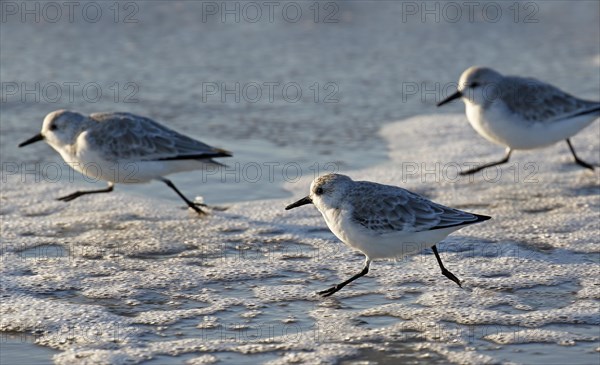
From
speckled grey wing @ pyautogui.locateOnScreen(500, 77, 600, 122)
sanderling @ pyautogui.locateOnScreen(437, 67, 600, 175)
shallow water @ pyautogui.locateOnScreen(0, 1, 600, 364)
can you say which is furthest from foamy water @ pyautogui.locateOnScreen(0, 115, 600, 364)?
speckled grey wing @ pyautogui.locateOnScreen(500, 77, 600, 122)

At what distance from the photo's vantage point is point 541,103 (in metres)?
8.88

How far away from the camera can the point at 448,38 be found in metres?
14.5

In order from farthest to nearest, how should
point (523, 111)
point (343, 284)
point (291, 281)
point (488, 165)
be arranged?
point (488, 165) → point (523, 111) → point (291, 281) → point (343, 284)

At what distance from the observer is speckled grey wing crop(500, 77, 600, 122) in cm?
882

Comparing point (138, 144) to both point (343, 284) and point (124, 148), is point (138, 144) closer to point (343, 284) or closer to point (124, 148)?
point (124, 148)

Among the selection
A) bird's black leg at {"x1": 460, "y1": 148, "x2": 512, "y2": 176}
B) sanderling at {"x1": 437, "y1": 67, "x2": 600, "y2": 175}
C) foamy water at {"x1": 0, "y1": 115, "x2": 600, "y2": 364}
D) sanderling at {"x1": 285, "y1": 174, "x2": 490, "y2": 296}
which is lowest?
foamy water at {"x1": 0, "y1": 115, "x2": 600, "y2": 364}

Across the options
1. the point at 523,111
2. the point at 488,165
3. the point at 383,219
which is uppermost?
the point at 523,111

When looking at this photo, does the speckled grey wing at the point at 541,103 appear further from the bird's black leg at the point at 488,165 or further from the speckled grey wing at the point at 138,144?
the speckled grey wing at the point at 138,144

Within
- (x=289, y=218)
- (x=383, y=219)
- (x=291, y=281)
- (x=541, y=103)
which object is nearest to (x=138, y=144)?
(x=289, y=218)

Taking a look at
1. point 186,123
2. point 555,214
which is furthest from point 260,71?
point 555,214

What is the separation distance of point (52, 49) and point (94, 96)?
213cm

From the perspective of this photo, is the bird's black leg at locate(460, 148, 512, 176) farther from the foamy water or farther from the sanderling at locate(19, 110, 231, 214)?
the sanderling at locate(19, 110, 231, 214)

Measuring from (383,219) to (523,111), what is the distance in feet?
10.3

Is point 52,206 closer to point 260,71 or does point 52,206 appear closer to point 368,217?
point 368,217
